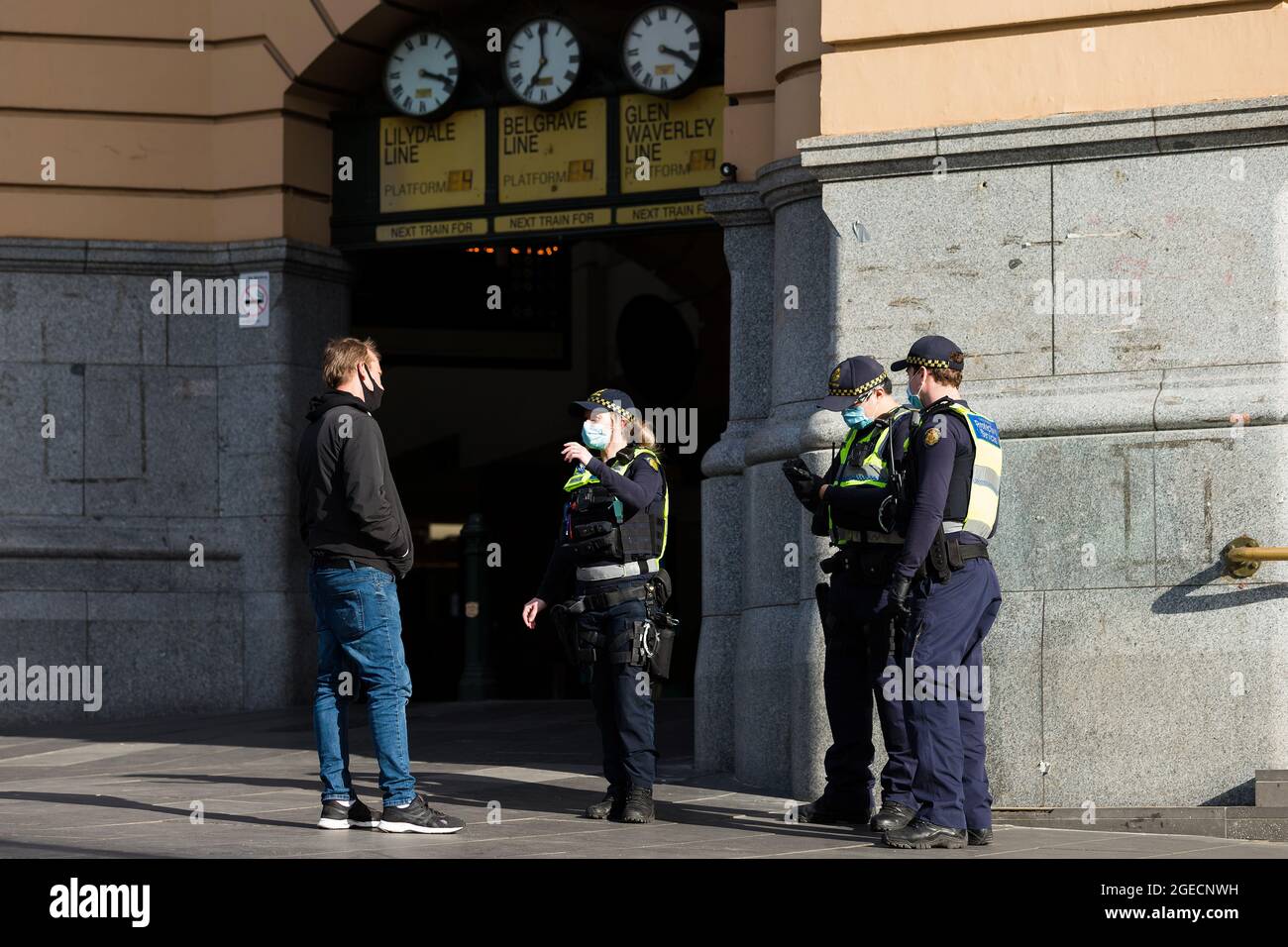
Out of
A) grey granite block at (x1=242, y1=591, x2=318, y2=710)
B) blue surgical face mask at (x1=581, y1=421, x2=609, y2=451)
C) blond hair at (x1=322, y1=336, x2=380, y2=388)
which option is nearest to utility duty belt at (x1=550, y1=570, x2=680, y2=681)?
blue surgical face mask at (x1=581, y1=421, x2=609, y2=451)

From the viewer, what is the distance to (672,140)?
13.5 meters

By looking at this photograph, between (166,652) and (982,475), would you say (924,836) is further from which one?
(166,652)

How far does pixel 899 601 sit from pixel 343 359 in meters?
2.39

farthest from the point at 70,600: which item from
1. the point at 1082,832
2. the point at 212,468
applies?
the point at 1082,832

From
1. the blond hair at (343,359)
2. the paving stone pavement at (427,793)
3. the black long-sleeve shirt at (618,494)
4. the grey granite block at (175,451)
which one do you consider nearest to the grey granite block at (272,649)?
the paving stone pavement at (427,793)

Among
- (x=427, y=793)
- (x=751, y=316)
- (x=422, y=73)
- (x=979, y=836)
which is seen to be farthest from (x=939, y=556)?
(x=422, y=73)

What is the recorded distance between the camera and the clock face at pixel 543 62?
45.6 ft

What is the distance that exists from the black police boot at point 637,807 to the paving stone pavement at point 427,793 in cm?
8

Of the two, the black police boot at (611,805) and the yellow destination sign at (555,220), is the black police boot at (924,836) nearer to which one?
the black police boot at (611,805)

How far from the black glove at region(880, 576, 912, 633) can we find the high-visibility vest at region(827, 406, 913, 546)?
0.42 m

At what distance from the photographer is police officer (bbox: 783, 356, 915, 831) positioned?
8.09 metres
